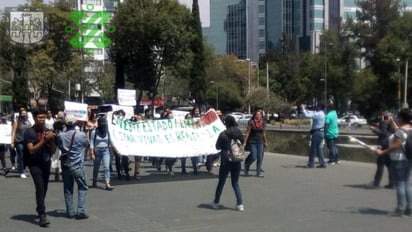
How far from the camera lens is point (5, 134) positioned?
1847cm

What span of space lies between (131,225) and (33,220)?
67.3 inches

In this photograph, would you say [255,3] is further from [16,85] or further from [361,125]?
[16,85]

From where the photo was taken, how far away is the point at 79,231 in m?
9.98

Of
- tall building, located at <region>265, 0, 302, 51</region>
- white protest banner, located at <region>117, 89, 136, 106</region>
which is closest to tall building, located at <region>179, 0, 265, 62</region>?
tall building, located at <region>265, 0, 302, 51</region>

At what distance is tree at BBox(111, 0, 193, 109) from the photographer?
4366cm

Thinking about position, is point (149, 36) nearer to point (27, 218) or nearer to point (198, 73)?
point (198, 73)

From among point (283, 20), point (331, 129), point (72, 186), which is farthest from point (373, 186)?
point (283, 20)

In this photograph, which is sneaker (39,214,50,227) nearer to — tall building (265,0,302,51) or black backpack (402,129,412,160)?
black backpack (402,129,412,160)

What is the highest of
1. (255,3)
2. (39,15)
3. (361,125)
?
Answer: (255,3)

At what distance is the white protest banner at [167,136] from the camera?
1564 cm

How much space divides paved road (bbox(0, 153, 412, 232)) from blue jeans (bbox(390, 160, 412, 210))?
29cm

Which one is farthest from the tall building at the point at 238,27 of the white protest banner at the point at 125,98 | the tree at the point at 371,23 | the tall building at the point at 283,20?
the white protest banner at the point at 125,98

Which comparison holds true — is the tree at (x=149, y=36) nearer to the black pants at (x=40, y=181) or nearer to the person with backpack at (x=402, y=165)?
the black pants at (x=40, y=181)

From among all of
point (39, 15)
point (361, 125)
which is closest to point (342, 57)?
point (361, 125)
